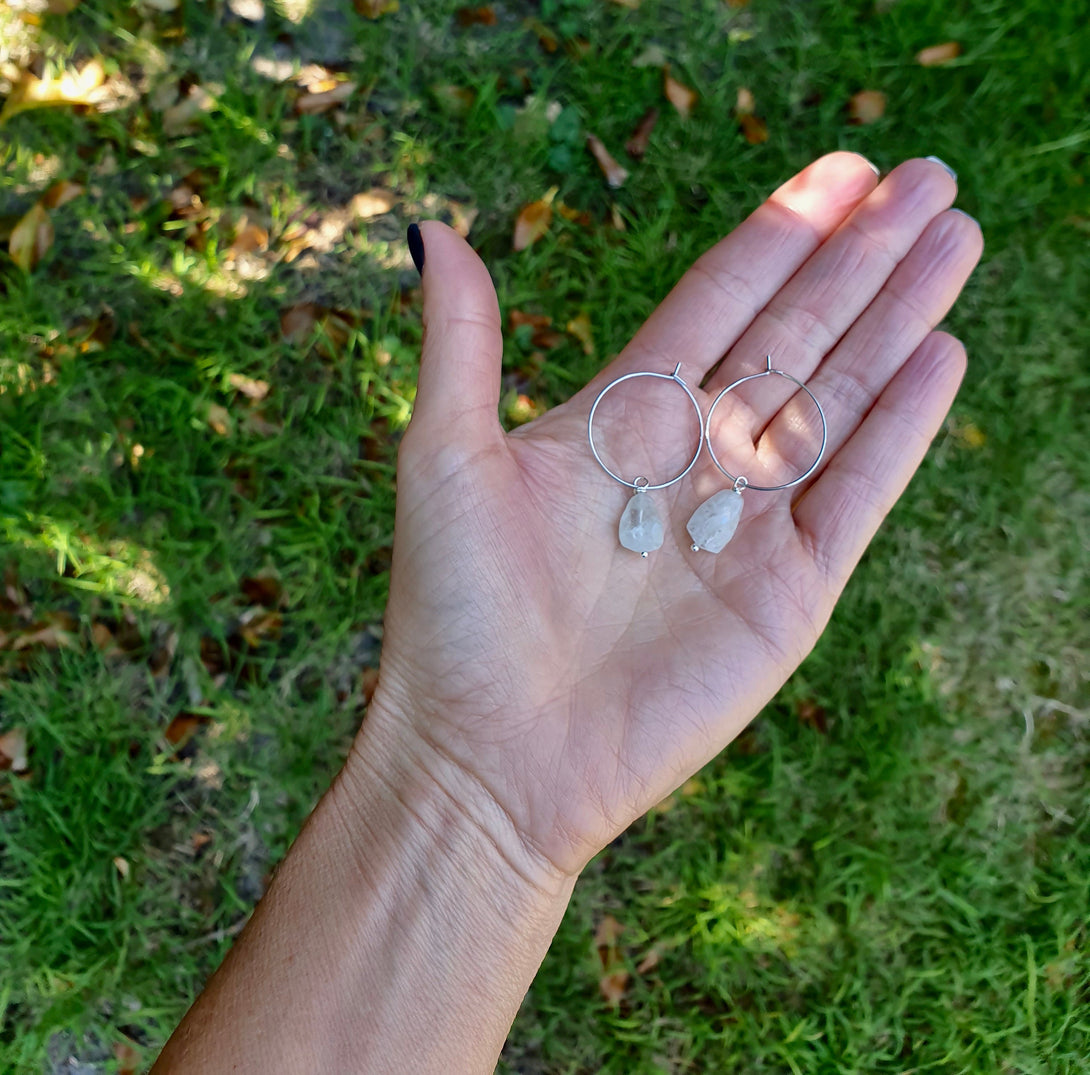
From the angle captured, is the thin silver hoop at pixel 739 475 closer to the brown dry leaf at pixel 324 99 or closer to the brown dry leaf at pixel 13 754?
the brown dry leaf at pixel 324 99

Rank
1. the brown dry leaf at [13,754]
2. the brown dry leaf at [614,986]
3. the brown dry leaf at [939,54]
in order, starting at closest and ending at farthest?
the brown dry leaf at [614,986] < the brown dry leaf at [13,754] < the brown dry leaf at [939,54]

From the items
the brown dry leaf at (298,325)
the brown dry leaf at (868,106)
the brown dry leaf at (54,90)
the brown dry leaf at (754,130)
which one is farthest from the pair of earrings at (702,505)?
the brown dry leaf at (54,90)

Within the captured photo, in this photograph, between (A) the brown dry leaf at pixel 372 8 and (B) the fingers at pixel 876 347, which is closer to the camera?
(B) the fingers at pixel 876 347

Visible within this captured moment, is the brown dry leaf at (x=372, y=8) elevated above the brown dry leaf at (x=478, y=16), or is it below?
above

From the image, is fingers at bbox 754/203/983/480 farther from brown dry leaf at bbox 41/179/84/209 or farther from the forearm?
brown dry leaf at bbox 41/179/84/209

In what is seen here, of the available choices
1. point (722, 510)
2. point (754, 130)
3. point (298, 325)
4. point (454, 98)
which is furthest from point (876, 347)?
point (298, 325)

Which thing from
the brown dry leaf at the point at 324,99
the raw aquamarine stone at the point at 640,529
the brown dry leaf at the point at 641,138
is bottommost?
the raw aquamarine stone at the point at 640,529

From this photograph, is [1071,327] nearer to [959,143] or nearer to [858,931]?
[959,143]
